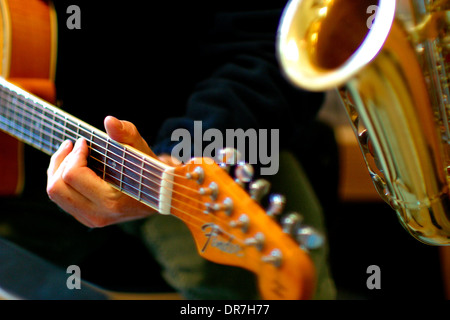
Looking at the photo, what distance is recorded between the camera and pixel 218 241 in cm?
48

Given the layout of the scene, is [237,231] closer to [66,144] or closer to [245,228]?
[245,228]

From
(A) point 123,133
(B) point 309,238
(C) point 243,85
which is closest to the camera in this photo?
(B) point 309,238

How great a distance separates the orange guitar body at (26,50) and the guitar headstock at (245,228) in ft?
1.27

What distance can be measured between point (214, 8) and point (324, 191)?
20.3 inches

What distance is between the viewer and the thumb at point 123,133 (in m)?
0.51

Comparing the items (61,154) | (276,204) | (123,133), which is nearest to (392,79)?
(276,204)

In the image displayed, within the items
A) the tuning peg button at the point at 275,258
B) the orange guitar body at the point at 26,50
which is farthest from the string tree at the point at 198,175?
the orange guitar body at the point at 26,50

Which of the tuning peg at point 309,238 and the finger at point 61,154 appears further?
the finger at point 61,154

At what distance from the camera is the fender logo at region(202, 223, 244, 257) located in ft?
1.52

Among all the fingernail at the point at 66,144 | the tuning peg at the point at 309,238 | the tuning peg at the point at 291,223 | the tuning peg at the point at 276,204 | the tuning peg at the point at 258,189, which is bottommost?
the tuning peg at the point at 309,238

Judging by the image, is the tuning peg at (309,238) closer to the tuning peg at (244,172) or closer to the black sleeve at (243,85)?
the tuning peg at (244,172)

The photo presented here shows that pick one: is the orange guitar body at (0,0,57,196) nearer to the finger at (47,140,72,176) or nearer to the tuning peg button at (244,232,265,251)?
the finger at (47,140,72,176)

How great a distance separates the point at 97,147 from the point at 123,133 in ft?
0.17

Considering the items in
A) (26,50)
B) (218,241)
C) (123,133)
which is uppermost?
(26,50)
